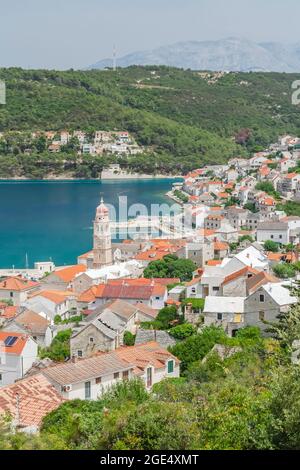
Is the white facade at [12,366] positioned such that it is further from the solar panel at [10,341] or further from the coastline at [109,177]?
the coastline at [109,177]

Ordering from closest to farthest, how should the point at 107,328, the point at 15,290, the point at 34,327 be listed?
1. the point at 107,328
2. the point at 34,327
3. the point at 15,290

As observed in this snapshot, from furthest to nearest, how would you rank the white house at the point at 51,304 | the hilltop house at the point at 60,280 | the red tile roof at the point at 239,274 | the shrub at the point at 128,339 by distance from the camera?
the hilltop house at the point at 60,280
the white house at the point at 51,304
the red tile roof at the point at 239,274
the shrub at the point at 128,339

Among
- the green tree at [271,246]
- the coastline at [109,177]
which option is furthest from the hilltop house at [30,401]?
the coastline at [109,177]

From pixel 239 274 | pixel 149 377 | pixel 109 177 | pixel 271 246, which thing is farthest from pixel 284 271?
pixel 109 177

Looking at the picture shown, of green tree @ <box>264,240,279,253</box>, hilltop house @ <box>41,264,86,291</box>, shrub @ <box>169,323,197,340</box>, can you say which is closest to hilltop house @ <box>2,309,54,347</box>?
shrub @ <box>169,323,197,340</box>

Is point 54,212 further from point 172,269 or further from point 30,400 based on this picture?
point 30,400
